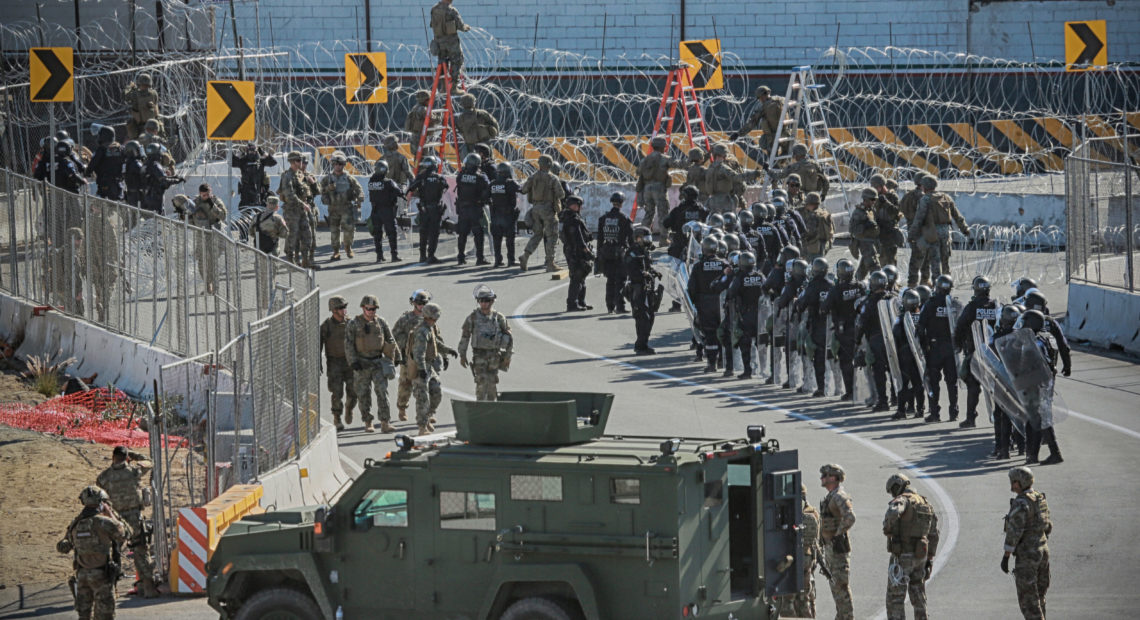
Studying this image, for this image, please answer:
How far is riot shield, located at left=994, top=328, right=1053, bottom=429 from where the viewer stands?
16.1 m

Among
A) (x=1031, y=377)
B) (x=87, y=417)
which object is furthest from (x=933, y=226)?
(x=87, y=417)

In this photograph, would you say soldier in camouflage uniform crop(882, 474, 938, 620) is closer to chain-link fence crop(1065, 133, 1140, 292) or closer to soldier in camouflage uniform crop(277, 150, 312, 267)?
chain-link fence crop(1065, 133, 1140, 292)

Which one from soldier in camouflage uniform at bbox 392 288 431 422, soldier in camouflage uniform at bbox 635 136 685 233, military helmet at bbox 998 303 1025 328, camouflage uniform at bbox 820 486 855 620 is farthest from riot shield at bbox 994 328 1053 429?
soldier in camouflage uniform at bbox 635 136 685 233

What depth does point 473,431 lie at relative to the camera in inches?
426

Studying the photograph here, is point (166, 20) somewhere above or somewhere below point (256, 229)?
above

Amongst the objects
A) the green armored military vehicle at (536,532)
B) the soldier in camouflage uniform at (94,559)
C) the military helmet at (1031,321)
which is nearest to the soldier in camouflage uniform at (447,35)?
the military helmet at (1031,321)

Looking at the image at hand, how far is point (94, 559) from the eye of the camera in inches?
453

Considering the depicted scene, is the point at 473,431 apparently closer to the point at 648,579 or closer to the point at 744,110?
the point at 648,579

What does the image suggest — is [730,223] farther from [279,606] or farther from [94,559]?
[279,606]

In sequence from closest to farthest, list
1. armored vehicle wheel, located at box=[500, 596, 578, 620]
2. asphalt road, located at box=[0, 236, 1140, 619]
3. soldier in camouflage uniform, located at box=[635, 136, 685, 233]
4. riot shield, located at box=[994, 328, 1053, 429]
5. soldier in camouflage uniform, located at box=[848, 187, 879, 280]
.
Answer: armored vehicle wheel, located at box=[500, 596, 578, 620] < asphalt road, located at box=[0, 236, 1140, 619] < riot shield, located at box=[994, 328, 1053, 429] < soldier in camouflage uniform, located at box=[848, 187, 879, 280] < soldier in camouflage uniform, located at box=[635, 136, 685, 233]

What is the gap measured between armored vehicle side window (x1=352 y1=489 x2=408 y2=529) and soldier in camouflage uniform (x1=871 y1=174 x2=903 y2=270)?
14631 millimetres

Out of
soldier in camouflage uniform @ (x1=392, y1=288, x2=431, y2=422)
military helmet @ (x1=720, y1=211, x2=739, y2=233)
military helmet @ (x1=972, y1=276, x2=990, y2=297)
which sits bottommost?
soldier in camouflage uniform @ (x1=392, y1=288, x2=431, y2=422)

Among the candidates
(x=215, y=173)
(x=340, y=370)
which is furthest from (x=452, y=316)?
(x=215, y=173)

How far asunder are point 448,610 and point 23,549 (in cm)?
501
